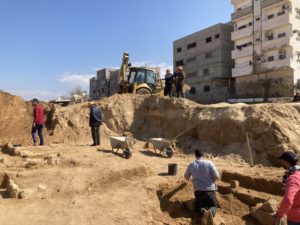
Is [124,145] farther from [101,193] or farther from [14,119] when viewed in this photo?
[14,119]

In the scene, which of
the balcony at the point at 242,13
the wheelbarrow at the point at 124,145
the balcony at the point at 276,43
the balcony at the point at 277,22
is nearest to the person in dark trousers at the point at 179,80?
the wheelbarrow at the point at 124,145

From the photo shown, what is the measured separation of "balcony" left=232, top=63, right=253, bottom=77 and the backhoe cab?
20217 millimetres

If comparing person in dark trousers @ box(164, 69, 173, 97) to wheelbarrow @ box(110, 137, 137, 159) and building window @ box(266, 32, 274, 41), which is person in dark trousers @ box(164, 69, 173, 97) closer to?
wheelbarrow @ box(110, 137, 137, 159)

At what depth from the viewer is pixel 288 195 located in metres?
3.63

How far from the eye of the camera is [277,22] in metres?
32.3

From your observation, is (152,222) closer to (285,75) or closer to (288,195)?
(288,195)

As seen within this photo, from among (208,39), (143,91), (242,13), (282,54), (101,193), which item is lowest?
(101,193)

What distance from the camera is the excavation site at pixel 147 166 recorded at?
6.46 m

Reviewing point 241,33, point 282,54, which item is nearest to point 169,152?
point 282,54

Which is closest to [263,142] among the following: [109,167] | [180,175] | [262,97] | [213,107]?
[213,107]

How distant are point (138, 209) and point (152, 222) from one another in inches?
21.2

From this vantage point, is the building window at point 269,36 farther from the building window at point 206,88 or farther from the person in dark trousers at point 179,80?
the person in dark trousers at point 179,80

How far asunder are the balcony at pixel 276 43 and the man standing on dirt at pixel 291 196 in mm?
30411

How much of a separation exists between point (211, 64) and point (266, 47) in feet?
25.6
